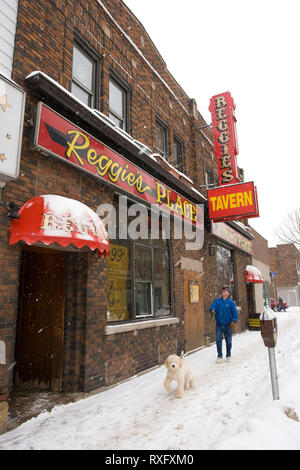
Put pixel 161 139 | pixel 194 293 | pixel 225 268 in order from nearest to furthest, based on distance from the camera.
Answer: pixel 194 293
pixel 161 139
pixel 225 268

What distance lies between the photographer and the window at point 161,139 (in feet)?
32.1

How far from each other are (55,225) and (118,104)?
16.6ft

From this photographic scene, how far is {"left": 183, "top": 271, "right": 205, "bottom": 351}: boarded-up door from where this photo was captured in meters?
9.30

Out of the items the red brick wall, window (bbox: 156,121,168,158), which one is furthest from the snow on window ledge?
the red brick wall

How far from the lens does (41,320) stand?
587cm

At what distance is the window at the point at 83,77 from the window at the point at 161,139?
3128 mm

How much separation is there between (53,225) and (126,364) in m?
3.66

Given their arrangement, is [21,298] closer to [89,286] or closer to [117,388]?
[89,286]

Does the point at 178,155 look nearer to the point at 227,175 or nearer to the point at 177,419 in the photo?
the point at 227,175

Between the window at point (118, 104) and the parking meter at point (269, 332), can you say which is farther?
the window at point (118, 104)

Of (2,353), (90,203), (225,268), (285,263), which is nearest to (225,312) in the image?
(90,203)

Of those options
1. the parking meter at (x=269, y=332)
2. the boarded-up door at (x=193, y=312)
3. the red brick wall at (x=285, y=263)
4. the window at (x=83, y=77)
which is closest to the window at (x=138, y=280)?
the boarded-up door at (x=193, y=312)

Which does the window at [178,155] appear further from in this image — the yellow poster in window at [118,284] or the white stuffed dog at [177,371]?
the white stuffed dog at [177,371]

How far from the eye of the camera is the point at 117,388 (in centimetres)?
566
